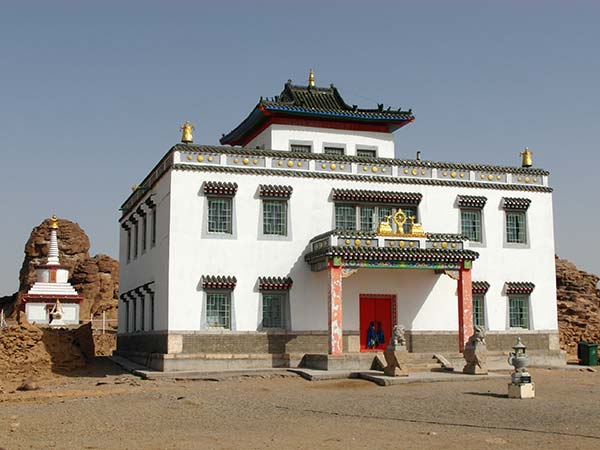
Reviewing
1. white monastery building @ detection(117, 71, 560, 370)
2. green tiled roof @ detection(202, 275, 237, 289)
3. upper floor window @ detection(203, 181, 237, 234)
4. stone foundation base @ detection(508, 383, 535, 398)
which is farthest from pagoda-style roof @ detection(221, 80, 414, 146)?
stone foundation base @ detection(508, 383, 535, 398)

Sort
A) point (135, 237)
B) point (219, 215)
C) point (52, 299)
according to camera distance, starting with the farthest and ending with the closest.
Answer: point (52, 299) < point (135, 237) < point (219, 215)

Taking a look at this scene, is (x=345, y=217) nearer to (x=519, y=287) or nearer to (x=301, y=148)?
(x=301, y=148)

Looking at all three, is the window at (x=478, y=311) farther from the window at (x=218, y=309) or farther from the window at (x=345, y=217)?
the window at (x=218, y=309)

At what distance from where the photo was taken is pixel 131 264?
35.8 m

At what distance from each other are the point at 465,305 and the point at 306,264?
606 centimetres

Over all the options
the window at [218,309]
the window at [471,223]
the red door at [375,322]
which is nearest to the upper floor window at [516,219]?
the window at [471,223]

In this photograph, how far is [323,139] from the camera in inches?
1293

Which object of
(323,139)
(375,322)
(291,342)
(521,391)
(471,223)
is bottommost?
(521,391)

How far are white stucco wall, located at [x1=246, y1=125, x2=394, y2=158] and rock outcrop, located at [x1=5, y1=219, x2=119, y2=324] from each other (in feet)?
107

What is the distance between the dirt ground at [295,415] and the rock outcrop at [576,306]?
68.3ft

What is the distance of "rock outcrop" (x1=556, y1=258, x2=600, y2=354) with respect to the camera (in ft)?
146

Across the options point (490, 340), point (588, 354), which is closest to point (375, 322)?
point (490, 340)

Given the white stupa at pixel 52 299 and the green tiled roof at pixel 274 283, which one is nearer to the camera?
the green tiled roof at pixel 274 283

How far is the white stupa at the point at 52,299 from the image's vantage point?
48344mm
